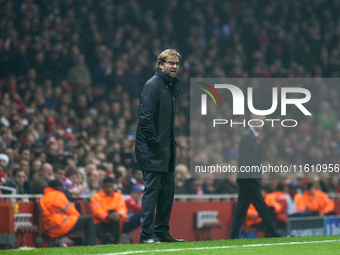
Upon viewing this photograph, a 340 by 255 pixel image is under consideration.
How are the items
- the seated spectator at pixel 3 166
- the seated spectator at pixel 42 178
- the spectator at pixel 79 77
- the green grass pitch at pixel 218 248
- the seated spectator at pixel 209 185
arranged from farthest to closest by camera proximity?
1. the spectator at pixel 79 77
2. the seated spectator at pixel 209 185
3. the seated spectator at pixel 42 178
4. the seated spectator at pixel 3 166
5. the green grass pitch at pixel 218 248

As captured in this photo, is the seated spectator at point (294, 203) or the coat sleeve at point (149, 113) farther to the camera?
the seated spectator at point (294, 203)

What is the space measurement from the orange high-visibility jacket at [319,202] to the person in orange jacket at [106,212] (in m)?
4.91

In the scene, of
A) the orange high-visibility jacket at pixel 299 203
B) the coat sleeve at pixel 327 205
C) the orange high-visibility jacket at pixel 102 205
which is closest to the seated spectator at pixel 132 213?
the orange high-visibility jacket at pixel 102 205

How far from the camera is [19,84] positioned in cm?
1271

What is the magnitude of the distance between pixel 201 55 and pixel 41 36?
5.20 meters

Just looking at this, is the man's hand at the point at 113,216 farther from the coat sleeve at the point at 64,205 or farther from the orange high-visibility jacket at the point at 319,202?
the orange high-visibility jacket at the point at 319,202

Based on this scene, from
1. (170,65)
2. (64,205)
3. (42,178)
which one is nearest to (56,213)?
(64,205)

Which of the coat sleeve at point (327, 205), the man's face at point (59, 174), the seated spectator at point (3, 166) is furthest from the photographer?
the coat sleeve at point (327, 205)

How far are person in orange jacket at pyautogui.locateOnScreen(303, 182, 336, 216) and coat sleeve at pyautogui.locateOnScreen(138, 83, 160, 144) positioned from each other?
7562 mm

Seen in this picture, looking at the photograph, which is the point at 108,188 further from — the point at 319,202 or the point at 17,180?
the point at 319,202

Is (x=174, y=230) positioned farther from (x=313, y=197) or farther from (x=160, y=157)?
(x=160, y=157)

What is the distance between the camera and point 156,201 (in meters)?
6.00

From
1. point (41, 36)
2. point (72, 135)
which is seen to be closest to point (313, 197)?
point (72, 135)

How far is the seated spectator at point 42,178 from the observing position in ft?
30.1
